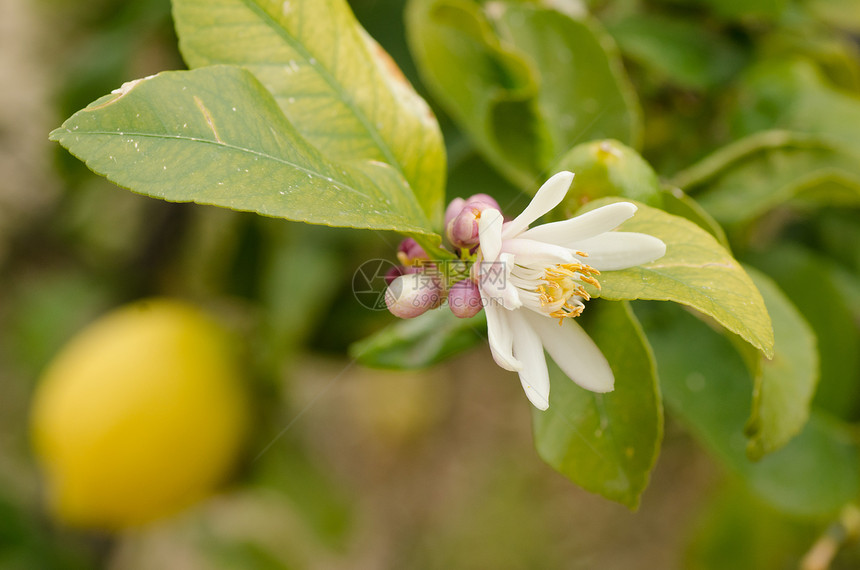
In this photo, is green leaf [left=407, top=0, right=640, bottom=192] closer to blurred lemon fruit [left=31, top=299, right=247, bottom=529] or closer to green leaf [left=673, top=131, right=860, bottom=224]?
green leaf [left=673, top=131, right=860, bottom=224]

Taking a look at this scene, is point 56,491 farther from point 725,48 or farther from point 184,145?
point 725,48

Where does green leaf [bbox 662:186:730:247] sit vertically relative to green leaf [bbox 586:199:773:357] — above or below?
below

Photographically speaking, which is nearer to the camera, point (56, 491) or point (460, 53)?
point (460, 53)

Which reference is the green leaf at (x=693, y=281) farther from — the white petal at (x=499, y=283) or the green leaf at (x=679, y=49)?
the green leaf at (x=679, y=49)

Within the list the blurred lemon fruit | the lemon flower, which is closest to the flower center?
the lemon flower

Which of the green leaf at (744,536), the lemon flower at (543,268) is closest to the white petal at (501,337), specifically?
the lemon flower at (543,268)

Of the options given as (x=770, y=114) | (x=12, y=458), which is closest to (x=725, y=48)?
(x=770, y=114)

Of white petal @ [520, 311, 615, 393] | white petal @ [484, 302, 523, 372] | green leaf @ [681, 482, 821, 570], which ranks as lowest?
green leaf @ [681, 482, 821, 570]
